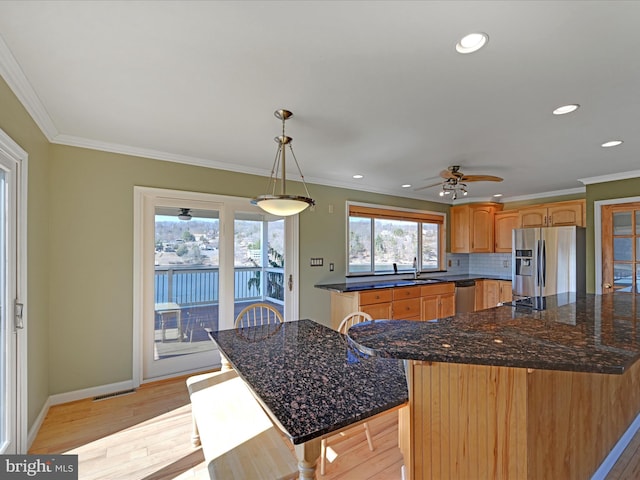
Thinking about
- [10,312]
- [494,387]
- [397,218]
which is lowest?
[494,387]

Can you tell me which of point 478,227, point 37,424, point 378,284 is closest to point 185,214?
point 37,424

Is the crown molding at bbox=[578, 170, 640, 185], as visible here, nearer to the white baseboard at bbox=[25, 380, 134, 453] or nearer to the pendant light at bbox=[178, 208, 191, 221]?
the pendant light at bbox=[178, 208, 191, 221]

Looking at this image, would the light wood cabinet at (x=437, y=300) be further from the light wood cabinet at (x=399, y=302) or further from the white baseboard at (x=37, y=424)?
the white baseboard at (x=37, y=424)

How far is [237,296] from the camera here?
3.53 m

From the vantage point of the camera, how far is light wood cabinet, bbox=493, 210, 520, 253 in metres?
5.29

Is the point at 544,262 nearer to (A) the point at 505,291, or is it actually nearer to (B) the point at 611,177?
(A) the point at 505,291

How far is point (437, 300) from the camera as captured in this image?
15.4ft

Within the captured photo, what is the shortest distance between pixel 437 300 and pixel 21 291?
4.73 m

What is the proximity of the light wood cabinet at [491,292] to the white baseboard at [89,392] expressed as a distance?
5339 mm

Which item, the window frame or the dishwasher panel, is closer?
the window frame

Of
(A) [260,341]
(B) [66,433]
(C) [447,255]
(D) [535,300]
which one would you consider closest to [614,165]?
(D) [535,300]

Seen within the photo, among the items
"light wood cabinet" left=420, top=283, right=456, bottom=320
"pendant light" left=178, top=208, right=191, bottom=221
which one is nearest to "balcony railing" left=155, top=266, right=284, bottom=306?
"pendant light" left=178, top=208, right=191, bottom=221

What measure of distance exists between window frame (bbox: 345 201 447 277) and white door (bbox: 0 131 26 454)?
3.43m

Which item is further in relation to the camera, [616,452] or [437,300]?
[437,300]
